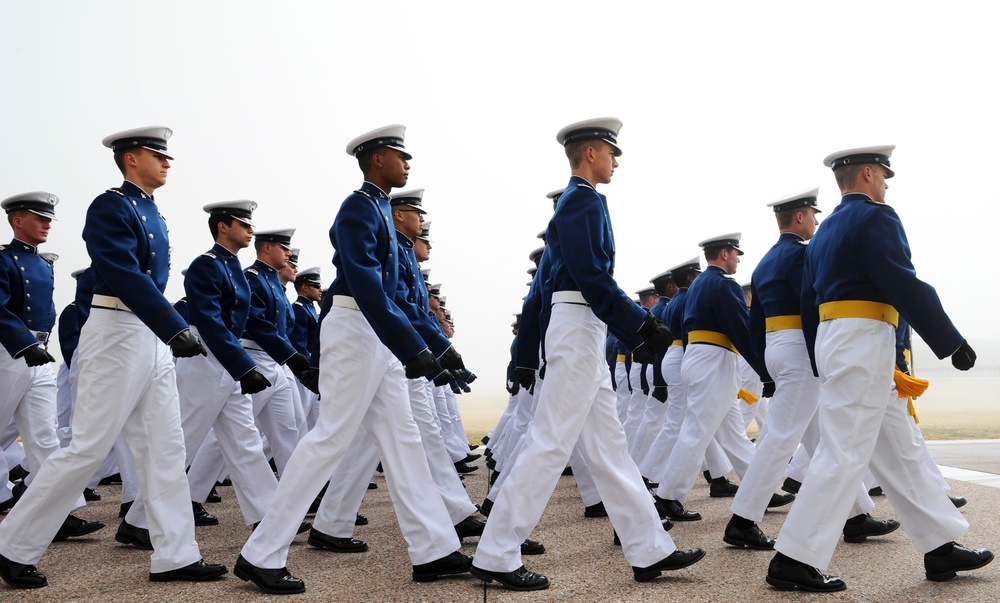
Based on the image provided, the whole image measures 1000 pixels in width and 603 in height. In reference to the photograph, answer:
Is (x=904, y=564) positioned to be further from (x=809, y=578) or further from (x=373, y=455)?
(x=373, y=455)

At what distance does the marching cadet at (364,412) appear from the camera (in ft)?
13.6

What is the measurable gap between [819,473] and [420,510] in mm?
1925

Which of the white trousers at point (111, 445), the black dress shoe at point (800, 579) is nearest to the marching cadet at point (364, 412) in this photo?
the white trousers at point (111, 445)

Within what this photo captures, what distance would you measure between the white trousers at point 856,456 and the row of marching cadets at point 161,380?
1739 millimetres

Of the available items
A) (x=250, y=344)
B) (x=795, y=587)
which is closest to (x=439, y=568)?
(x=795, y=587)

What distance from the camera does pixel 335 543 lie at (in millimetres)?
5309

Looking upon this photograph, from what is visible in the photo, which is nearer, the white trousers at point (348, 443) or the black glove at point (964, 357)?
the black glove at point (964, 357)

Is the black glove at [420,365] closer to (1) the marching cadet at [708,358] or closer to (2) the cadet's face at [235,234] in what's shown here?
(2) the cadet's face at [235,234]

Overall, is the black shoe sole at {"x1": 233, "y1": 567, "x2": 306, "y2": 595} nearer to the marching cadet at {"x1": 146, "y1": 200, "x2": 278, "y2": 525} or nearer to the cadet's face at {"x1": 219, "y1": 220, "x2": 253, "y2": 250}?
the marching cadet at {"x1": 146, "y1": 200, "x2": 278, "y2": 525}

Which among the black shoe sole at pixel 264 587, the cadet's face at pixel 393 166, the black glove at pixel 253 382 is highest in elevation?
the cadet's face at pixel 393 166

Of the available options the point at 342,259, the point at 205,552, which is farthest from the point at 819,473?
the point at 205,552

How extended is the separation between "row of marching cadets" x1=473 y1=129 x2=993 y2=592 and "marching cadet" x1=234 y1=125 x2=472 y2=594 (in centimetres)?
38

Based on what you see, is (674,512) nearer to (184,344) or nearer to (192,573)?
(192,573)

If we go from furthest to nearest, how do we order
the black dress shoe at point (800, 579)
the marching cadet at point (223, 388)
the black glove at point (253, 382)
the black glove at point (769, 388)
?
the black glove at point (769, 388)
the marching cadet at point (223, 388)
the black glove at point (253, 382)
the black dress shoe at point (800, 579)
